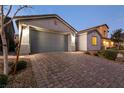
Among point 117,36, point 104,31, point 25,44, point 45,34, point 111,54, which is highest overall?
point 104,31

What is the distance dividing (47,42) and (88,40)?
266 inches

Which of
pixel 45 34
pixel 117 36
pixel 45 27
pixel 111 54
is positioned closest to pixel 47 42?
pixel 45 34

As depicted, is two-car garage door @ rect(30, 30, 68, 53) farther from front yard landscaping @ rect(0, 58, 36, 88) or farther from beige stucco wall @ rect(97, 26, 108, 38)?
beige stucco wall @ rect(97, 26, 108, 38)

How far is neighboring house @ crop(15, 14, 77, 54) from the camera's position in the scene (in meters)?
15.8

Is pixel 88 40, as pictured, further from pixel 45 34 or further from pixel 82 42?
pixel 45 34

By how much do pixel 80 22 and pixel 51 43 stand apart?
17.2 meters

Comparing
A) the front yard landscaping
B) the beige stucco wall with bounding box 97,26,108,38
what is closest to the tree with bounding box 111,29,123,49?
the beige stucco wall with bounding box 97,26,108,38

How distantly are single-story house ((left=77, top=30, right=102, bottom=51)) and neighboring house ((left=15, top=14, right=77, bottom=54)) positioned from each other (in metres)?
2.72

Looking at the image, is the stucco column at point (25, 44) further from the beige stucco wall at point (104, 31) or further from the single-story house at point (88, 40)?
the beige stucco wall at point (104, 31)

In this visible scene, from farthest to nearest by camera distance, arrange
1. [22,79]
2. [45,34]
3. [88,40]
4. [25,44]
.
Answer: [88,40], [45,34], [25,44], [22,79]

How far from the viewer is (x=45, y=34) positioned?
741 inches

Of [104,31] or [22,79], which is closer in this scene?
[22,79]

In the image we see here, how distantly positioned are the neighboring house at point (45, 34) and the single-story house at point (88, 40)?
107 inches
